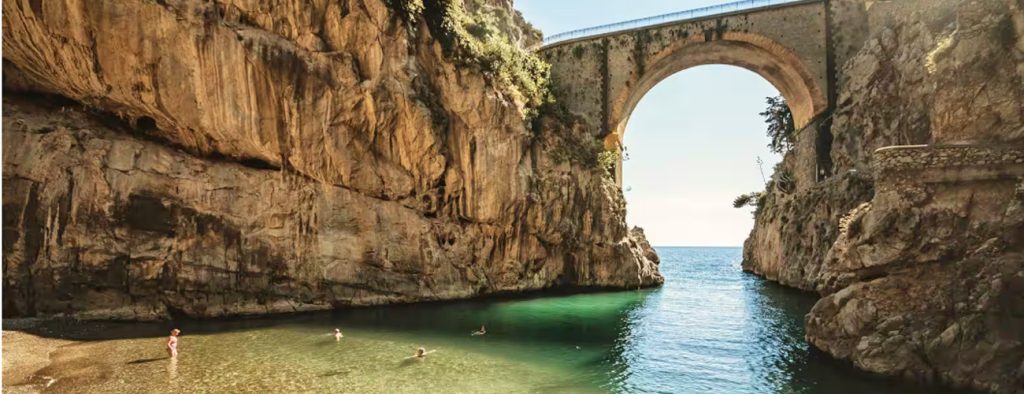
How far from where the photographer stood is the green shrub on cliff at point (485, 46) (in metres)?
27.8

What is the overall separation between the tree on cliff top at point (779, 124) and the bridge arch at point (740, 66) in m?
8.87

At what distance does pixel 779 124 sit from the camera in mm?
44469

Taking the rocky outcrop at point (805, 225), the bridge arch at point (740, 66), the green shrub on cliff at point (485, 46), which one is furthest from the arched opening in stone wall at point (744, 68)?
the green shrub on cliff at point (485, 46)

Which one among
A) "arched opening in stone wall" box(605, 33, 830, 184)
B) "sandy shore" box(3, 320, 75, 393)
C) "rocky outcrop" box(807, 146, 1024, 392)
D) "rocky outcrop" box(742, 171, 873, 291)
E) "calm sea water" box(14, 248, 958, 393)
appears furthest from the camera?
"arched opening in stone wall" box(605, 33, 830, 184)

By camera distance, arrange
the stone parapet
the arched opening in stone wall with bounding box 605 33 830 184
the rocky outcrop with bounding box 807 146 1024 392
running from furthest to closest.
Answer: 1. the arched opening in stone wall with bounding box 605 33 830 184
2. the stone parapet
3. the rocky outcrop with bounding box 807 146 1024 392

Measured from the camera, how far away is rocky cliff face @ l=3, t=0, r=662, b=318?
19734 mm

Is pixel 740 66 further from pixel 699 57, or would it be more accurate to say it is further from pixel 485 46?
pixel 485 46

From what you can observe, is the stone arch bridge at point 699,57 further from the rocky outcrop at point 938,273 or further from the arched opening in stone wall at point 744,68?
the rocky outcrop at point 938,273

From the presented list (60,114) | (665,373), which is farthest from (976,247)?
(60,114)

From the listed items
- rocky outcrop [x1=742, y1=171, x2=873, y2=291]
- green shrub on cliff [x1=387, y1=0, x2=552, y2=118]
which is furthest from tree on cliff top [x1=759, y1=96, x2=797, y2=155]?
green shrub on cliff [x1=387, y1=0, x2=552, y2=118]

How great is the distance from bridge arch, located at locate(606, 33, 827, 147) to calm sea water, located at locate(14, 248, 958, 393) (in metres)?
13.1

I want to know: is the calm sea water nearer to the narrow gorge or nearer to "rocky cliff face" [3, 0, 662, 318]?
the narrow gorge

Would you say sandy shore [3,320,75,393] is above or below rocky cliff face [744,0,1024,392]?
below

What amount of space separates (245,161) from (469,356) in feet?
44.4
